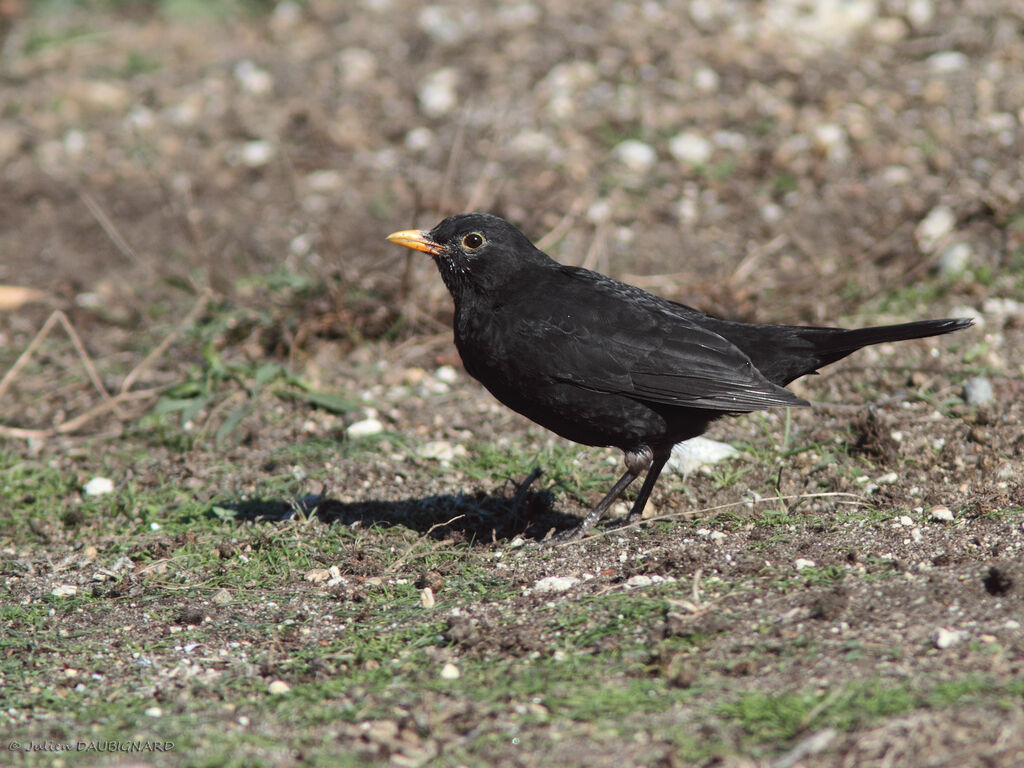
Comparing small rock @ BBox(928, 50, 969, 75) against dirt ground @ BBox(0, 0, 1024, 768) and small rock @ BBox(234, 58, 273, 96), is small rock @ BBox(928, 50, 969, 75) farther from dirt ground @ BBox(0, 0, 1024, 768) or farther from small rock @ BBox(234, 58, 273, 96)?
small rock @ BBox(234, 58, 273, 96)

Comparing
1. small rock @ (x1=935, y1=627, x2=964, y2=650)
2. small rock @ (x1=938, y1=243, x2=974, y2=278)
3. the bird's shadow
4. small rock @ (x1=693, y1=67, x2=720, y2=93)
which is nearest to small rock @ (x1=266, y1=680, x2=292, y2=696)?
the bird's shadow

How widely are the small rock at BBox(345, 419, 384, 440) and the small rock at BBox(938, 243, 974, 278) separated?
3.79 m

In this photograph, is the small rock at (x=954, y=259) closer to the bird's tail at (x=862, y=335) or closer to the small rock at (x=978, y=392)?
the small rock at (x=978, y=392)

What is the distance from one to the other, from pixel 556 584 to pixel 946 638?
1.45 metres

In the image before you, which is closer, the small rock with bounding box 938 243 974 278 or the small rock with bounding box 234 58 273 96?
the small rock with bounding box 938 243 974 278

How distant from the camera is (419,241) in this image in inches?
207

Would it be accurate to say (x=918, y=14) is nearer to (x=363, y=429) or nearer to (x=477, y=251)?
(x=477, y=251)

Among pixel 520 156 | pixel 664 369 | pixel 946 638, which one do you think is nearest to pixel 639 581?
pixel 664 369

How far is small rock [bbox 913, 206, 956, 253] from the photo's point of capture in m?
7.41

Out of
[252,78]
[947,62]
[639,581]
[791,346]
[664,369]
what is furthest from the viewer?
[252,78]

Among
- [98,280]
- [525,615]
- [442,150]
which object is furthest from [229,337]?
[525,615]

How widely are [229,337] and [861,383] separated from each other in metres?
3.78

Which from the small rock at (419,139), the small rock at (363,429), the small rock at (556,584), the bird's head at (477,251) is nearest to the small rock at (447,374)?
the small rock at (363,429)

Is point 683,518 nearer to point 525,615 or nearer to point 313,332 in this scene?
point 525,615
